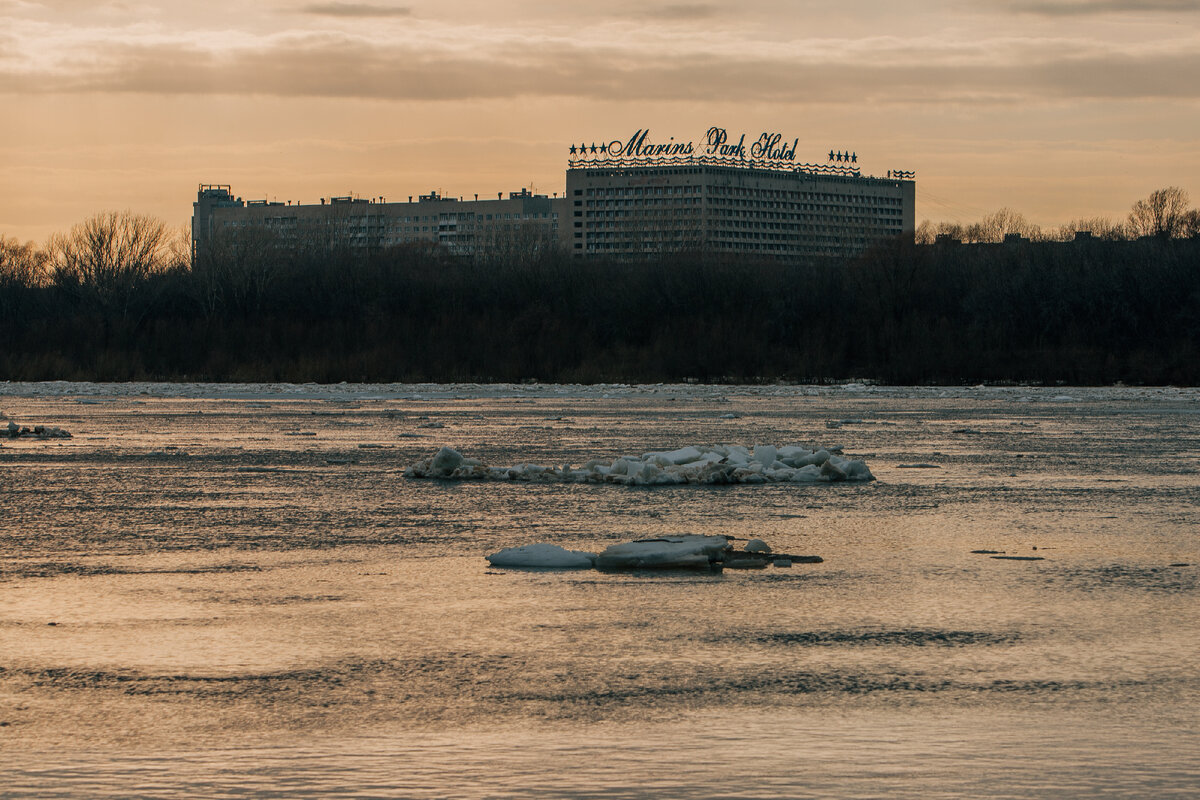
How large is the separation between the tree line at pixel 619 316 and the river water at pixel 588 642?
173 ft

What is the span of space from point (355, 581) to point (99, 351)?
72.6m

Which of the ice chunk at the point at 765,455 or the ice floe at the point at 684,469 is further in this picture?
the ice chunk at the point at 765,455

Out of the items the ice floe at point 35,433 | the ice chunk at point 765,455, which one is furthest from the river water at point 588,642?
the ice floe at point 35,433

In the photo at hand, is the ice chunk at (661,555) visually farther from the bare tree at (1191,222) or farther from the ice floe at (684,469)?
the bare tree at (1191,222)

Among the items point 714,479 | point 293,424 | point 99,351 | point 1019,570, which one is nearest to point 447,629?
point 1019,570

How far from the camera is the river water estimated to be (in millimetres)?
6211

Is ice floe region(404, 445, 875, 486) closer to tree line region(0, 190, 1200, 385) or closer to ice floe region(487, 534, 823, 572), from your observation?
ice floe region(487, 534, 823, 572)

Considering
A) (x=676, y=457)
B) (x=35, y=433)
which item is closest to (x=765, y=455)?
(x=676, y=457)

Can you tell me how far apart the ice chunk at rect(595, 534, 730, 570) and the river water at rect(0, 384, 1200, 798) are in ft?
1.13

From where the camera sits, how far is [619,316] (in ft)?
271

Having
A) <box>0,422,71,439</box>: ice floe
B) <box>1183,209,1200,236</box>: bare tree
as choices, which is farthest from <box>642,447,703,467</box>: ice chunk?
<box>1183,209,1200,236</box>: bare tree

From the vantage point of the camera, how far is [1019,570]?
1143cm

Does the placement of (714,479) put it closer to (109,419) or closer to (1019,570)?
(1019,570)

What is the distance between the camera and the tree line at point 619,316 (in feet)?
236
